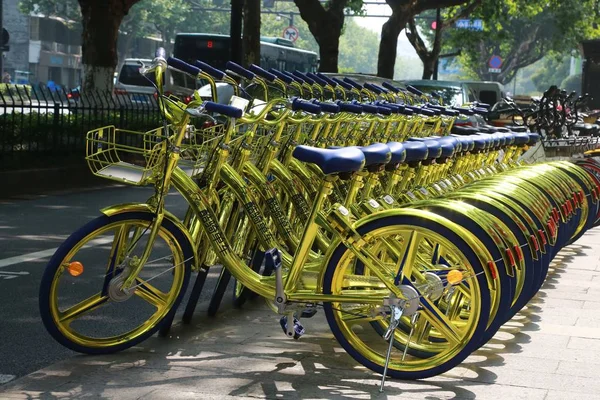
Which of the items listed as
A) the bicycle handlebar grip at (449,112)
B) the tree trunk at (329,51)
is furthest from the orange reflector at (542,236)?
the tree trunk at (329,51)

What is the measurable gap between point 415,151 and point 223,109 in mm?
1064

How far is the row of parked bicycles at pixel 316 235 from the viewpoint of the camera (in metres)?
4.93

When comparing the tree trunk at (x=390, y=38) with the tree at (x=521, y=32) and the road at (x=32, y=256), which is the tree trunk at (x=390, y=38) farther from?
the road at (x=32, y=256)

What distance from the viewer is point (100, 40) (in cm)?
1814

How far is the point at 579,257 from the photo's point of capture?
9969 millimetres

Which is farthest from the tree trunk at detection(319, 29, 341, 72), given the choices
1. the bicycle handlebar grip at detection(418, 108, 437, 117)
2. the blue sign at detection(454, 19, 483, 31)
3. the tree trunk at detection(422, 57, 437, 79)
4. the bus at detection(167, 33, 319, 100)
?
the bicycle handlebar grip at detection(418, 108, 437, 117)

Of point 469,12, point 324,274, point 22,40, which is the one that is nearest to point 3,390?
point 324,274

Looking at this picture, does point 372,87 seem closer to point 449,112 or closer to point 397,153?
point 449,112

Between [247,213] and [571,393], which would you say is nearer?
[571,393]

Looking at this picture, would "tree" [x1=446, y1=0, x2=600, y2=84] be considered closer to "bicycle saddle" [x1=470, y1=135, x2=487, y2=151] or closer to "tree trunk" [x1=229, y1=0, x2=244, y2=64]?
"tree trunk" [x1=229, y1=0, x2=244, y2=64]

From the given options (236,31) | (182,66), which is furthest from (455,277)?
(236,31)

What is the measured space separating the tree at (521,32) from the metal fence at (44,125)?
25554mm

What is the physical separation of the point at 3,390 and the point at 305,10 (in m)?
23.2

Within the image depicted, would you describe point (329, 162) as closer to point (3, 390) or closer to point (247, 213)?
point (247, 213)
